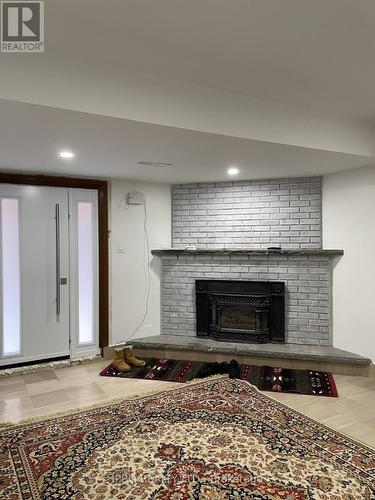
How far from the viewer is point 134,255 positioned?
461 centimetres

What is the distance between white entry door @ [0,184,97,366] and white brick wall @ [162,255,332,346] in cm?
124

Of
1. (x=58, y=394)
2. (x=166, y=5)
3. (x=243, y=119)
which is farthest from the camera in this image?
(x=58, y=394)

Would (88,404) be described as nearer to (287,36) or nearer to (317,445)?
(317,445)

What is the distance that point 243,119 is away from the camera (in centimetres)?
267

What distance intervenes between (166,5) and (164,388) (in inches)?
119

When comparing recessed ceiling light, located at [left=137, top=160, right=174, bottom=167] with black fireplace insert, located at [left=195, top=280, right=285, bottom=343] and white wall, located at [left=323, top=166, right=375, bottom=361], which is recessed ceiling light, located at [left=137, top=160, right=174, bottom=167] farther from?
white wall, located at [left=323, top=166, right=375, bottom=361]

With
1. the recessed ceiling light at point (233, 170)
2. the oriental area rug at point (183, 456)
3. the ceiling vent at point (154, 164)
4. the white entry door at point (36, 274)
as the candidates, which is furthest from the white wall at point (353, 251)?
the white entry door at point (36, 274)

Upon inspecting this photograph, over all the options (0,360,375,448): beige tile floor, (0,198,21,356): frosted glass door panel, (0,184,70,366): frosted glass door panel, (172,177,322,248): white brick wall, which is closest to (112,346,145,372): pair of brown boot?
(0,360,375,448): beige tile floor

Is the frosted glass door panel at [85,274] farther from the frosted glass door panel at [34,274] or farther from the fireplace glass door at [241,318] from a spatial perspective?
the fireplace glass door at [241,318]

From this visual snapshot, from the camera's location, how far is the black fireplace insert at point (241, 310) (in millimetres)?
4387

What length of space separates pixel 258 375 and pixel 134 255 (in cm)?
208

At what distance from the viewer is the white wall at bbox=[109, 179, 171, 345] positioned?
447 cm

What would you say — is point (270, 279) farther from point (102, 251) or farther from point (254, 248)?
point (102, 251)

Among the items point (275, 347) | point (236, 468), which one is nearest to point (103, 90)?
point (236, 468)
